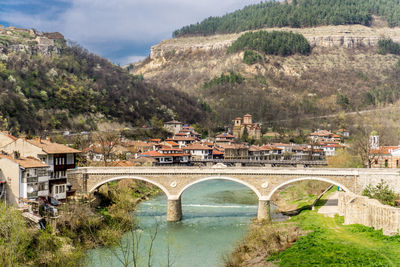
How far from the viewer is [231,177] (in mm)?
42312

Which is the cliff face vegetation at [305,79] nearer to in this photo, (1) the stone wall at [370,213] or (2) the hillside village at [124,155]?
(2) the hillside village at [124,155]

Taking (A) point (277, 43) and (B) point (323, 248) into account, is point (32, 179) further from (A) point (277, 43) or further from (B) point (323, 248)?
(A) point (277, 43)

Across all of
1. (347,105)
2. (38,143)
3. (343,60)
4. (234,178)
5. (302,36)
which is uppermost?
(302,36)

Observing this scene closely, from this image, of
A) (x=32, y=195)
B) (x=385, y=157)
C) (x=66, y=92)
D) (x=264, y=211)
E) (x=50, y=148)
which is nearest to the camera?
(x=32, y=195)

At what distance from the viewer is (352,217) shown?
3322 cm

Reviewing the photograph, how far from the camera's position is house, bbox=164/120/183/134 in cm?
10381

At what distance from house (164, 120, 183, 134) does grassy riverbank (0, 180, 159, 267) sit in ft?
190

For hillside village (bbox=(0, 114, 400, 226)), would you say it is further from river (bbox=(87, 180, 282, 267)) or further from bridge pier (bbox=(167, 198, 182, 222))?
bridge pier (bbox=(167, 198, 182, 222))

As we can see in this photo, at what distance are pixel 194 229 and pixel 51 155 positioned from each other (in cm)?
1432

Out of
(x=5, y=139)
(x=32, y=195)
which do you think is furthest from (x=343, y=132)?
(x=32, y=195)

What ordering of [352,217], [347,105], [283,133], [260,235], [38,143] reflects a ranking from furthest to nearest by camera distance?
[347,105] < [283,133] < [38,143] < [352,217] < [260,235]

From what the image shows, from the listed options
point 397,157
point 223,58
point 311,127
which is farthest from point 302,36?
point 397,157

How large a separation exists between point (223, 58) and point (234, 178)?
508ft

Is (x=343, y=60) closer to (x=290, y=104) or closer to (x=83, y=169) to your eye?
(x=290, y=104)
